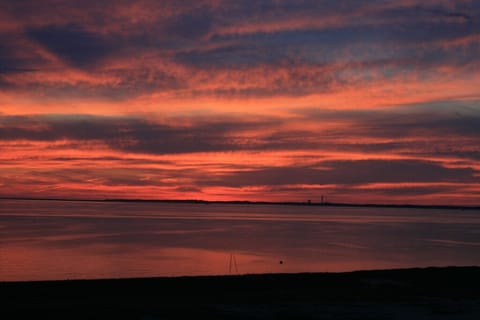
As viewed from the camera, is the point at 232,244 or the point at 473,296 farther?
the point at 232,244

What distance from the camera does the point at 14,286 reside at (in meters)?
19.8

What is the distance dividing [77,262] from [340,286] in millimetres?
28864

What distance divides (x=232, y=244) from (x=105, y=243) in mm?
14255

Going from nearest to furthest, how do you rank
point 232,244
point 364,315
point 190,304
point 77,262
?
point 364,315 → point 190,304 → point 77,262 → point 232,244

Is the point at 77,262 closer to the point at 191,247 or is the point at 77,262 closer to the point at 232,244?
the point at 191,247

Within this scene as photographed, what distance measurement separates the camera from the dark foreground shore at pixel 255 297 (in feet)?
51.2

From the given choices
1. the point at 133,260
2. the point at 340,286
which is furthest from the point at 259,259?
the point at 340,286

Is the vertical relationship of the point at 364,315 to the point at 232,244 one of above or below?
below

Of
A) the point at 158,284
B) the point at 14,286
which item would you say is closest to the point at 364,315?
the point at 158,284

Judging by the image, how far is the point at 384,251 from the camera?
6309 cm

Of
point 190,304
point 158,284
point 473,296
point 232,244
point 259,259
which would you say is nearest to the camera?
point 190,304

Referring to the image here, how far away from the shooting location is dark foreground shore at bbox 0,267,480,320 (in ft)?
51.2

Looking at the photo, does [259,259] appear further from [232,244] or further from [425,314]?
[425,314]

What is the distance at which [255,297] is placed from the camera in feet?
61.8
